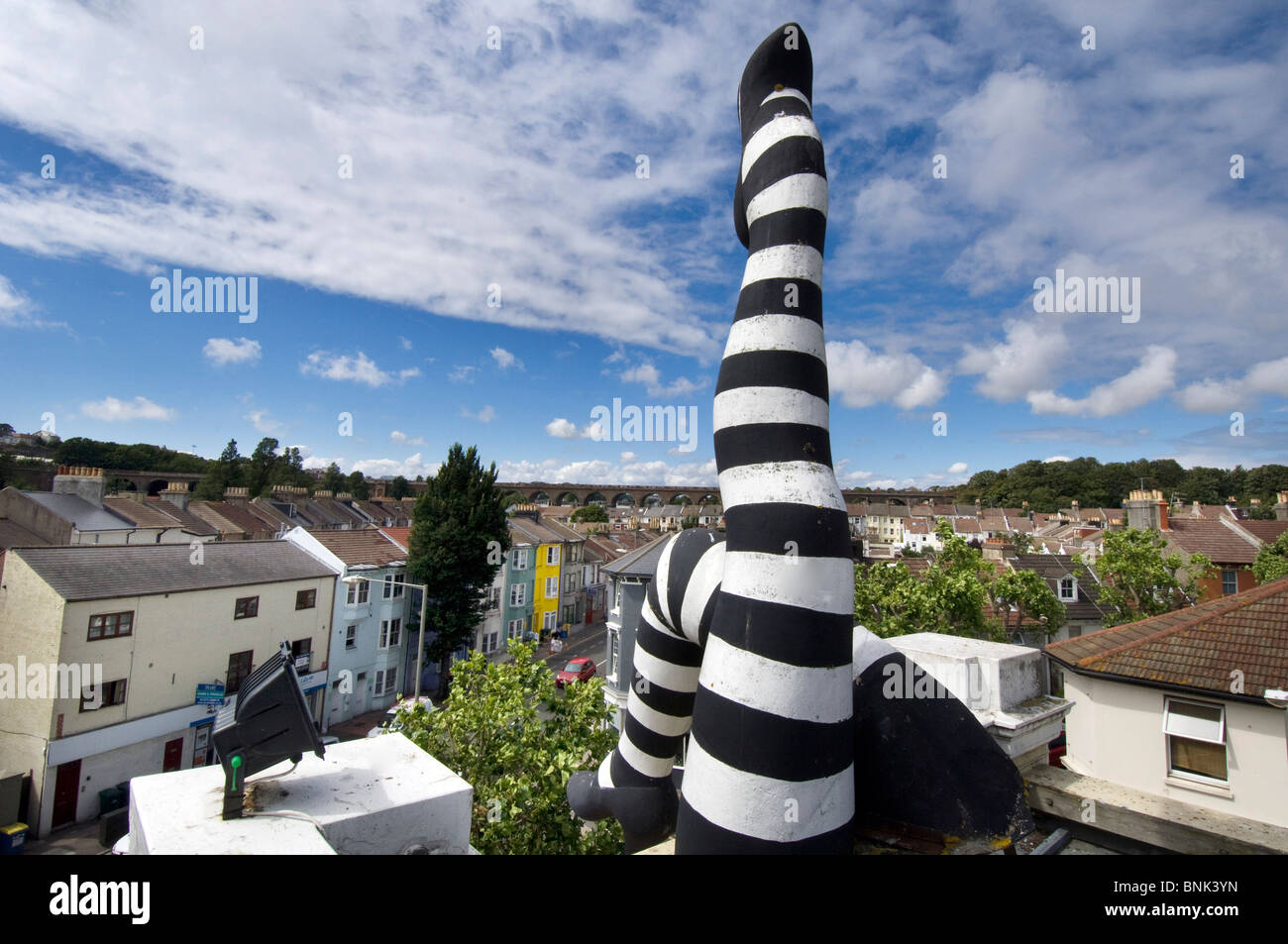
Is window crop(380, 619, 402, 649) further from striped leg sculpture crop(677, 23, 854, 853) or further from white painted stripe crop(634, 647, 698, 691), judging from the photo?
striped leg sculpture crop(677, 23, 854, 853)

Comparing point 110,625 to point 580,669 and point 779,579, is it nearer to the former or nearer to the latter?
point 580,669

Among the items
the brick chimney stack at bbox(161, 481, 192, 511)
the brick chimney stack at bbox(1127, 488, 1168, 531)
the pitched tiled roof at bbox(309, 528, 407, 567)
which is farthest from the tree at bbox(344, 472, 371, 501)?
the brick chimney stack at bbox(1127, 488, 1168, 531)

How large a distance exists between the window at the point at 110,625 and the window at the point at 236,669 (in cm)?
375

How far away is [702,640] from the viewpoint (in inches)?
177

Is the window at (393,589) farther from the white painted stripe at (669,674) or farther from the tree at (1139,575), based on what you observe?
the tree at (1139,575)

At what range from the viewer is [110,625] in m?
19.1

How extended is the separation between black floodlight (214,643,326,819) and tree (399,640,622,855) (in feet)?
12.7

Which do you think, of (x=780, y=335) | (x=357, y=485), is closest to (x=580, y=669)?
(x=780, y=335)

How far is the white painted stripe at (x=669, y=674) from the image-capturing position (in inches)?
191

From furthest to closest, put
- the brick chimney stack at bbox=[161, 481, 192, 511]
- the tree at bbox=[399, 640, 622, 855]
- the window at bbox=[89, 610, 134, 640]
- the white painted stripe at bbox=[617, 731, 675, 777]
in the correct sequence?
the brick chimney stack at bbox=[161, 481, 192, 511] → the window at bbox=[89, 610, 134, 640] → the tree at bbox=[399, 640, 622, 855] → the white painted stripe at bbox=[617, 731, 675, 777]

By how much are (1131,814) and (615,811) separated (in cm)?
359

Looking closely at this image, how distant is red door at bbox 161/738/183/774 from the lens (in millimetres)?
20609
